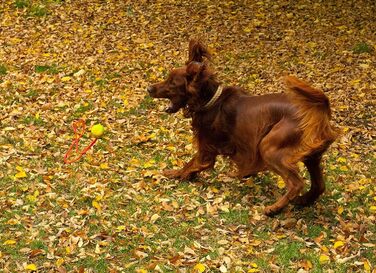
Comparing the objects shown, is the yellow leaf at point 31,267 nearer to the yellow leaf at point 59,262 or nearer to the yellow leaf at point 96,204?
the yellow leaf at point 59,262

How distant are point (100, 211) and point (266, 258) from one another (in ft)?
5.82

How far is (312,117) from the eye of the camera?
214 inches

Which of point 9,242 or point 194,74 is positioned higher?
point 194,74

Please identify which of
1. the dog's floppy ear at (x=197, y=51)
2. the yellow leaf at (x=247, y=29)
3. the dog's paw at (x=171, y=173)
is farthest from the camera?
the yellow leaf at (x=247, y=29)

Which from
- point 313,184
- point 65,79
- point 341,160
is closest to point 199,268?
point 313,184

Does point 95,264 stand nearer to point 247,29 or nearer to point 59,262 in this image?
point 59,262

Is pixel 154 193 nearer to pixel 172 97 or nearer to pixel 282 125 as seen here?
pixel 172 97

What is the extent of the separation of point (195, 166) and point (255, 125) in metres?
0.94

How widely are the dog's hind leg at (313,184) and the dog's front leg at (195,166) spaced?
1.01m

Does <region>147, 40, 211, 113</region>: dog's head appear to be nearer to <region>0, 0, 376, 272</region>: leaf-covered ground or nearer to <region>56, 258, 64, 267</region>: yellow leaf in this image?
<region>0, 0, 376, 272</region>: leaf-covered ground

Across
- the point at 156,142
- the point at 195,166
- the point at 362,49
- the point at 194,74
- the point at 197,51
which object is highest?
the point at 197,51

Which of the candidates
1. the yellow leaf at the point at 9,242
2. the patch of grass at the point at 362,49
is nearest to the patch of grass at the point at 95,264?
the yellow leaf at the point at 9,242

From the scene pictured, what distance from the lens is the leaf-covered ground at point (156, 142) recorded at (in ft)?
17.9

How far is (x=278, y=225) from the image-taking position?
586 cm
